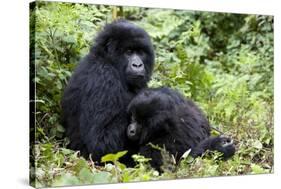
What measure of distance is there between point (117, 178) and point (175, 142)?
555 millimetres

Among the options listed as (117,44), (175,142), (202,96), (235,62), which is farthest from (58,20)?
(235,62)

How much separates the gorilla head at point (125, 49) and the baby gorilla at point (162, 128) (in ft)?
0.64

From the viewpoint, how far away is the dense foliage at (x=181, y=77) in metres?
4.80

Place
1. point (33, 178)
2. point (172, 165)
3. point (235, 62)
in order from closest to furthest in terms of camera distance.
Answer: point (33, 178) → point (172, 165) → point (235, 62)

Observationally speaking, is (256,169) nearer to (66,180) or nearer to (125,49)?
(125,49)

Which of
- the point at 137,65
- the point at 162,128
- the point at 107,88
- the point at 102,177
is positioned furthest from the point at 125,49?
the point at 102,177

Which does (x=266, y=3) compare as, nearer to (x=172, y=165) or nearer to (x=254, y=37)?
(x=254, y=37)

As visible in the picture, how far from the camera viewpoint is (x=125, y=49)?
5234 mm

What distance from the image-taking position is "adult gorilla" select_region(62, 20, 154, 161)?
4.96 metres

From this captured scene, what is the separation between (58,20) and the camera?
5145 mm

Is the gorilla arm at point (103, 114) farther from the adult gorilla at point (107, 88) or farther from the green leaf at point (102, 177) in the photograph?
the green leaf at point (102, 177)

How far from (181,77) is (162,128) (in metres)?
1.15

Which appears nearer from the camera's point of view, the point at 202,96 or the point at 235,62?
the point at 202,96

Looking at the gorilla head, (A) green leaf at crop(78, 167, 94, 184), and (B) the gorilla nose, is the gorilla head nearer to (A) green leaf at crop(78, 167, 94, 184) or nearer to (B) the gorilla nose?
(B) the gorilla nose
